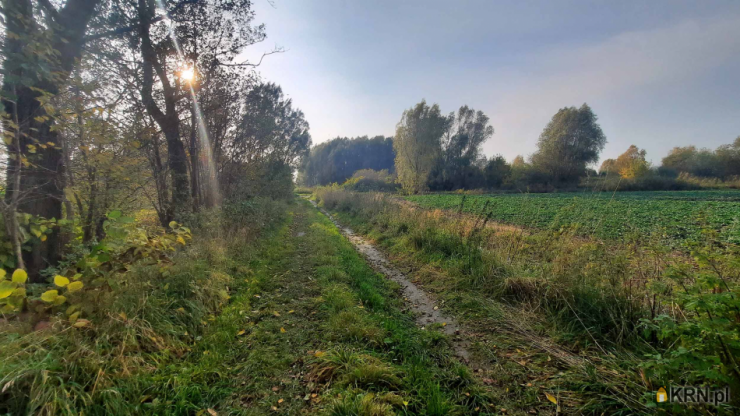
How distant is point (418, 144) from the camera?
123ft

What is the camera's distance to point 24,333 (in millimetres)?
2811

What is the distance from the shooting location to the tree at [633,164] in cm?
4572

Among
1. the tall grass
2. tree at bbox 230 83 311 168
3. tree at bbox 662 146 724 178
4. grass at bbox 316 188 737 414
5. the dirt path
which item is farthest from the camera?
tree at bbox 662 146 724 178

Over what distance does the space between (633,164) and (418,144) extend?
137 feet

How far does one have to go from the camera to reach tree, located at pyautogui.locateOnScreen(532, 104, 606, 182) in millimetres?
40469

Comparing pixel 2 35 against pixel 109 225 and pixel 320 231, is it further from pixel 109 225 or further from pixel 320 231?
pixel 320 231

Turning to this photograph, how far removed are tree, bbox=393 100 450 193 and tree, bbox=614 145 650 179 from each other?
30.8m

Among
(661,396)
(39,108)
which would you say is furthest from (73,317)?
(661,396)

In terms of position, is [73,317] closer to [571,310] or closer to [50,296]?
[50,296]

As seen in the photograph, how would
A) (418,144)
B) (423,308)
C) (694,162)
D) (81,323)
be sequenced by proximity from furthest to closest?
(694,162)
(418,144)
(423,308)
(81,323)

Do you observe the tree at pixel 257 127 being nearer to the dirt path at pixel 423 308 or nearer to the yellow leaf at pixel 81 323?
the dirt path at pixel 423 308

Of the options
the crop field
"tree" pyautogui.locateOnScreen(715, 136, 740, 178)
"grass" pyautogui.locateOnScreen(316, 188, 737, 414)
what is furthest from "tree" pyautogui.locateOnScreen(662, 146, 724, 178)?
"grass" pyautogui.locateOnScreen(316, 188, 737, 414)

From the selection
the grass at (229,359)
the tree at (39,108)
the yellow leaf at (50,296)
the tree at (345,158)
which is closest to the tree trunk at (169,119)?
the tree at (39,108)

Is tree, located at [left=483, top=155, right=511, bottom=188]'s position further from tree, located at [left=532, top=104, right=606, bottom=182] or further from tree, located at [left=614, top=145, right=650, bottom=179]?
tree, located at [left=614, top=145, right=650, bottom=179]
